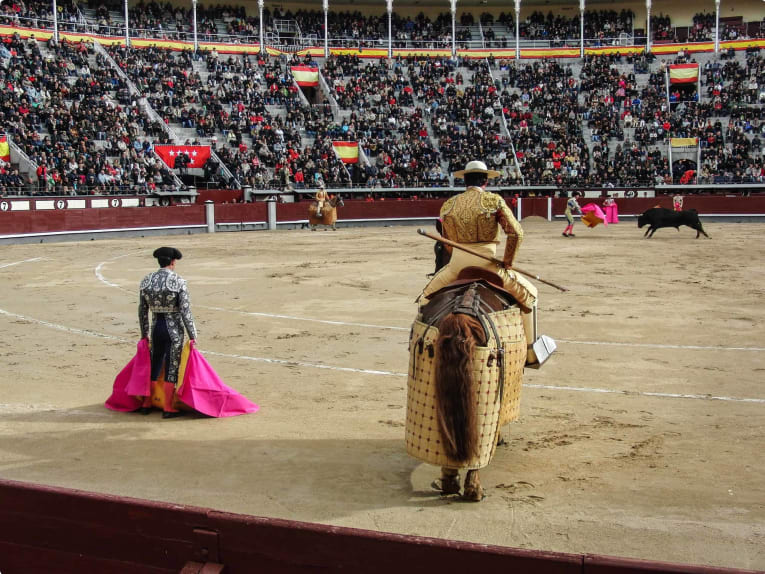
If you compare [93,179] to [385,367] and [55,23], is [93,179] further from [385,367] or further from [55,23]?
[385,367]

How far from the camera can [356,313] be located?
10.5 meters

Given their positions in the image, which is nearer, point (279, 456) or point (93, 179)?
point (279, 456)

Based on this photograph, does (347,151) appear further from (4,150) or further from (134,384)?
(134,384)

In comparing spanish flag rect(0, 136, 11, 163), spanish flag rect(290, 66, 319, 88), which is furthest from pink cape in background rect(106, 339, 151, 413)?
spanish flag rect(290, 66, 319, 88)

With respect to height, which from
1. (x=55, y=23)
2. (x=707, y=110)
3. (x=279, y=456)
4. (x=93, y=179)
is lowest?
(x=279, y=456)

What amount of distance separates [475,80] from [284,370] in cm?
3195

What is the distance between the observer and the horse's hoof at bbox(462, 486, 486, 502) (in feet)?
13.8

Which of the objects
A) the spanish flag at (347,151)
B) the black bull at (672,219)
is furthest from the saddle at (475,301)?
the spanish flag at (347,151)

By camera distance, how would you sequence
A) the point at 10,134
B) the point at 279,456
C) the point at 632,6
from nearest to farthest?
the point at 279,456
the point at 10,134
the point at 632,6

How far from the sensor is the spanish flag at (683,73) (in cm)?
3709

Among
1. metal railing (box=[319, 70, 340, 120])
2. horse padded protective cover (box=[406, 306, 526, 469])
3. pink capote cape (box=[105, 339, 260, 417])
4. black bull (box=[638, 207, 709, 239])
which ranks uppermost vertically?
metal railing (box=[319, 70, 340, 120])

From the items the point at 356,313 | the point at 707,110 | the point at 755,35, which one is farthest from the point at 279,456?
the point at 755,35

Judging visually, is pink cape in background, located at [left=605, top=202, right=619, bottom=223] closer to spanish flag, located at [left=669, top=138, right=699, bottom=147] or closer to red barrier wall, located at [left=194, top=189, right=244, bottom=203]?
spanish flag, located at [left=669, top=138, right=699, bottom=147]

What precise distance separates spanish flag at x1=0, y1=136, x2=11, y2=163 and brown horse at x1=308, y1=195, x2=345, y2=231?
8.94m
